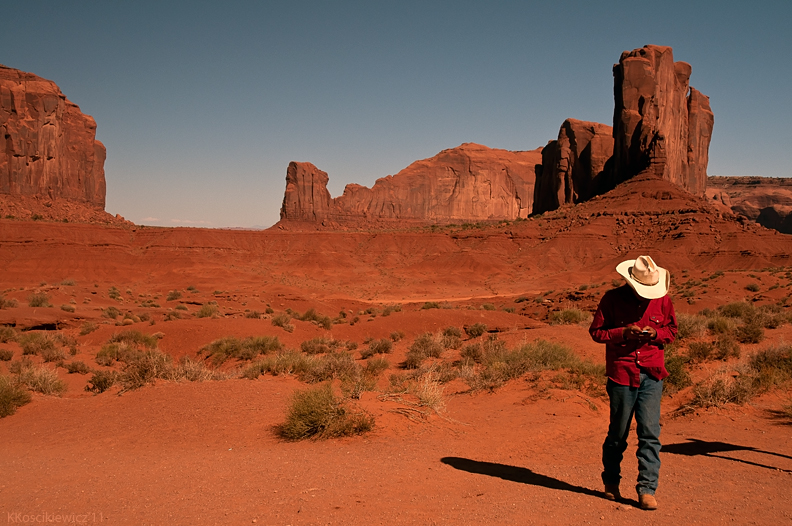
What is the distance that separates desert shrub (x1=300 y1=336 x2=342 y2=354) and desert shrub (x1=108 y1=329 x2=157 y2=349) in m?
4.95

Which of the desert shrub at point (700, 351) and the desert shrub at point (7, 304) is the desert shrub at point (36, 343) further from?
the desert shrub at point (700, 351)

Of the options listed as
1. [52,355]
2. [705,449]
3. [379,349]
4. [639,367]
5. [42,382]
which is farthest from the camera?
[379,349]

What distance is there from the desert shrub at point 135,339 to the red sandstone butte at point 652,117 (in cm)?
5290

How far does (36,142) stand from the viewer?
258ft

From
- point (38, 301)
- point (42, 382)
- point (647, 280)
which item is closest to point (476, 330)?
point (42, 382)

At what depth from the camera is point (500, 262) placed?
54844mm

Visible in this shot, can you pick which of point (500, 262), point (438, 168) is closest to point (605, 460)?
point (500, 262)

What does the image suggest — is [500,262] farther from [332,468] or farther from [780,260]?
[332,468]

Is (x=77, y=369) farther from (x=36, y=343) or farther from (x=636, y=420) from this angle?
(x=636, y=420)

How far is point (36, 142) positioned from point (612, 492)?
9330 cm

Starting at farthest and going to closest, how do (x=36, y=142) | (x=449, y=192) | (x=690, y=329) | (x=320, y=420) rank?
(x=449, y=192), (x=36, y=142), (x=690, y=329), (x=320, y=420)

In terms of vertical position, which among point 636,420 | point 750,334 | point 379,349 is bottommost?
point 379,349

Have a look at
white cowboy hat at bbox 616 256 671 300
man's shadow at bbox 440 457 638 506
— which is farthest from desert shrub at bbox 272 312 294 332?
white cowboy hat at bbox 616 256 671 300

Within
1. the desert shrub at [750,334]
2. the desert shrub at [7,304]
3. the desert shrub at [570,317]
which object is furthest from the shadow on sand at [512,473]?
the desert shrub at [7,304]
